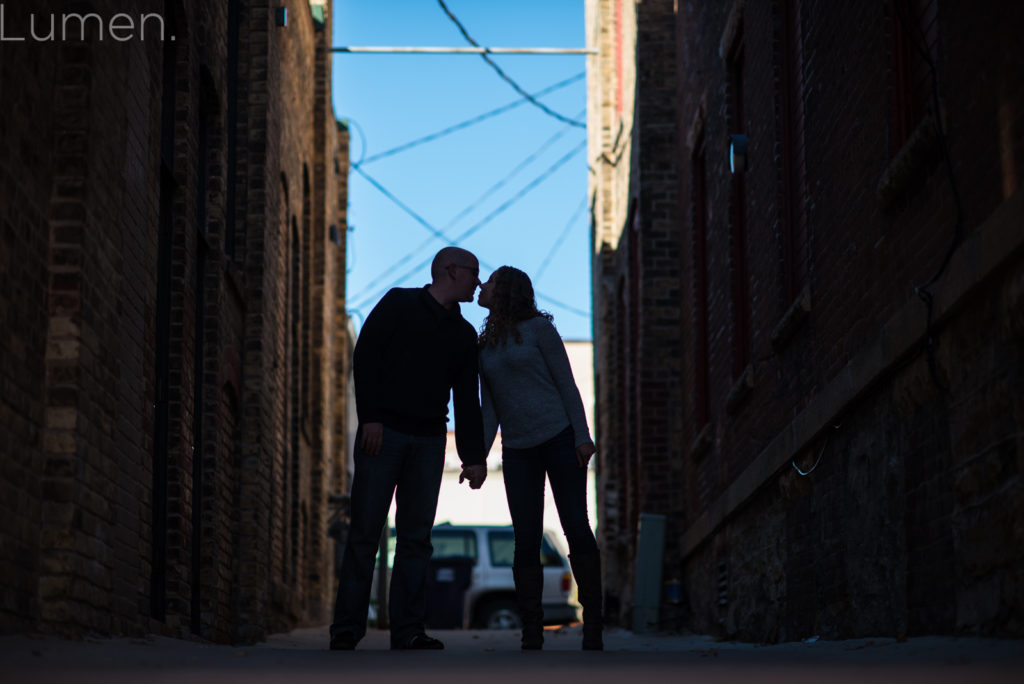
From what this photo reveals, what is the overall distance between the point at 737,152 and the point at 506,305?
4.73m

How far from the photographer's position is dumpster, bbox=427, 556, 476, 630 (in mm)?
21750

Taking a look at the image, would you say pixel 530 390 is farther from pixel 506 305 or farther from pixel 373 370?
pixel 373 370

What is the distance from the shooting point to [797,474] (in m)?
8.98

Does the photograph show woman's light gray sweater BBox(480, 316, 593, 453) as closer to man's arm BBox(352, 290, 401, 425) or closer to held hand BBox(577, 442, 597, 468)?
held hand BBox(577, 442, 597, 468)

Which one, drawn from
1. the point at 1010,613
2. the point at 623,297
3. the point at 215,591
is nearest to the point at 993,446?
the point at 1010,613

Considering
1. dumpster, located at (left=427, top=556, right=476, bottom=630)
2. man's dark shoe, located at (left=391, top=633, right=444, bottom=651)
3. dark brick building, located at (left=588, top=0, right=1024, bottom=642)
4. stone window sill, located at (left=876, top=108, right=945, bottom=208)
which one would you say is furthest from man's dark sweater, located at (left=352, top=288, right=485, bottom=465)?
dumpster, located at (left=427, top=556, right=476, bottom=630)

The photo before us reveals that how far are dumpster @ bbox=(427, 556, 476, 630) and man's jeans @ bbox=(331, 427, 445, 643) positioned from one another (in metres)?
14.9

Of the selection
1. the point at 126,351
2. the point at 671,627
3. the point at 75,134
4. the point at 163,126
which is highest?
the point at 163,126

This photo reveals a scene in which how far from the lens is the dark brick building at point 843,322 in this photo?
18.3 ft

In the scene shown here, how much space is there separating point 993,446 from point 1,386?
372cm

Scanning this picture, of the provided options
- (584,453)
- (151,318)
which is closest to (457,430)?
(584,453)

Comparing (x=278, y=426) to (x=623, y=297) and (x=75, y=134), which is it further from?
(x=75, y=134)

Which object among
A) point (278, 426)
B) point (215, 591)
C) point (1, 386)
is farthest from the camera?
point (278, 426)

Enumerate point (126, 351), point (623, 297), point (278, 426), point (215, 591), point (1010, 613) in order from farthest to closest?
point (623, 297) → point (278, 426) → point (215, 591) → point (126, 351) → point (1010, 613)
